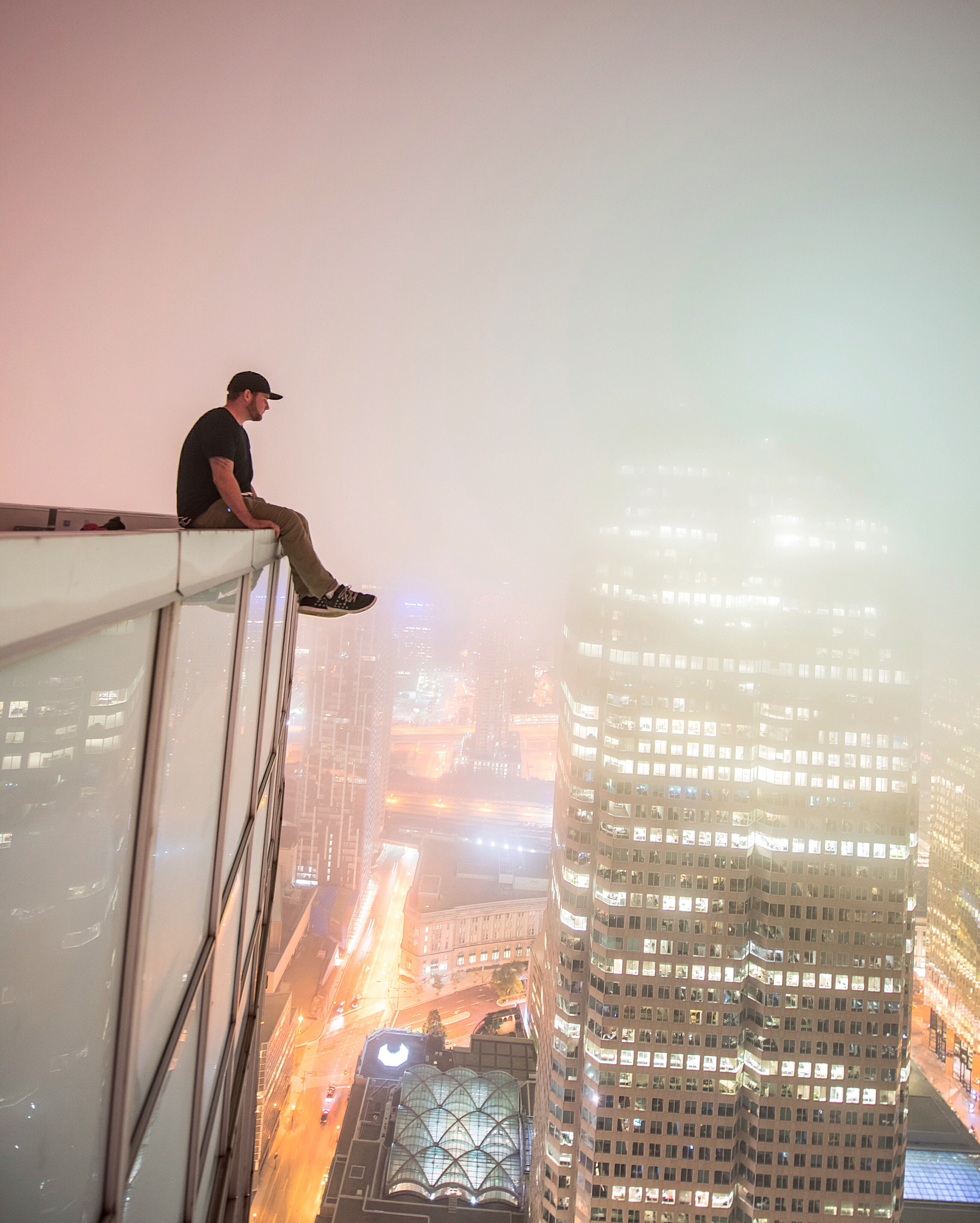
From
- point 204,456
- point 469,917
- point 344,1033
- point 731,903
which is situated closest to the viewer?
point 204,456

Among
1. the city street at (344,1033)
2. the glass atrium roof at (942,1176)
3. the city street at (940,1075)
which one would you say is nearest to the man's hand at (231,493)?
the city street at (344,1033)

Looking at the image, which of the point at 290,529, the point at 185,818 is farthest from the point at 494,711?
the point at 185,818

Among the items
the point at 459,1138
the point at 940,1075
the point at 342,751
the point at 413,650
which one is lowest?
the point at 940,1075

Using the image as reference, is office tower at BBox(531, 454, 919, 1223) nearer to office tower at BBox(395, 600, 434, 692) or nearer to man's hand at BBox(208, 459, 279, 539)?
man's hand at BBox(208, 459, 279, 539)

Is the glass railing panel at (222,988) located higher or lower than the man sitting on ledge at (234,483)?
lower

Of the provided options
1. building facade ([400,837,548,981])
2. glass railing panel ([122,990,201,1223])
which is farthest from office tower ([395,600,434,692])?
glass railing panel ([122,990,201,1223])

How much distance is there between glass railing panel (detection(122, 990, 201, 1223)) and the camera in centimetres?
95

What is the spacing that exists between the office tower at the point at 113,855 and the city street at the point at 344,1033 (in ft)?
53.4

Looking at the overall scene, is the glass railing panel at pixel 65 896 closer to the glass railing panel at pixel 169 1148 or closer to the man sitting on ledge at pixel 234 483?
the glass railing panel at pixel 169 1148

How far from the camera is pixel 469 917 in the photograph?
68.7ft

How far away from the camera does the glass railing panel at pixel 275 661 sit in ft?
7.54

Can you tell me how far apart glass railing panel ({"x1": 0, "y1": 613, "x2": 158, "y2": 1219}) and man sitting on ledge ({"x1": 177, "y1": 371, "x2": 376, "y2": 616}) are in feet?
4.65

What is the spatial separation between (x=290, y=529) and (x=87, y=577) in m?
1.93

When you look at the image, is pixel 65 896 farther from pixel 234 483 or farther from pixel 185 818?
pixel 234 483
